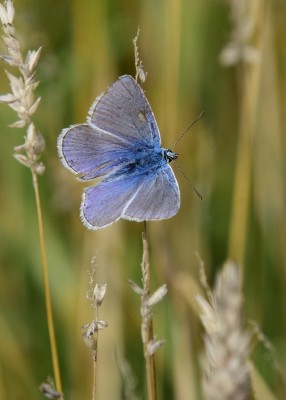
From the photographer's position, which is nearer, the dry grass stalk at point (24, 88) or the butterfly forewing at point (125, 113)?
the dry grass stalk at point (24, 88)

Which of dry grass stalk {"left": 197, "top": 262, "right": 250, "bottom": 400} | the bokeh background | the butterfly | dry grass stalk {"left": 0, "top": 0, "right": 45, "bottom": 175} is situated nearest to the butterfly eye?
the butterfly

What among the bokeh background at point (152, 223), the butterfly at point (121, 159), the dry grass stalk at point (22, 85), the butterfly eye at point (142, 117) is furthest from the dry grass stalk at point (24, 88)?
the bokeh background at point (152, 223)

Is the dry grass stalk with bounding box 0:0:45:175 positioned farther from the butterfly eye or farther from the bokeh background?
the bokeh background

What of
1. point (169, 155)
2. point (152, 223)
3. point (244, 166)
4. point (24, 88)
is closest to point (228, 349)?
point (24, 88)

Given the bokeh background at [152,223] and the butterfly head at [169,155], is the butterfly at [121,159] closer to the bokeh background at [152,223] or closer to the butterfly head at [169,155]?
the butterfly head at [169,155]

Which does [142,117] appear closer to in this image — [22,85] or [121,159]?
[121,159]

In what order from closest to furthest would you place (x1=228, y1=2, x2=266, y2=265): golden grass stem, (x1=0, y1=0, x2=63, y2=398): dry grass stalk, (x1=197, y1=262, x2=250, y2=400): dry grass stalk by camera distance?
(x1=197, y1=262, x2=250, y2=400): dry grass stalk
(x1=0, y1=0, x2=63, y2=398): dry grass stalk
(x1=228, y1=2, x2=266, y2=265): golden grass stem
